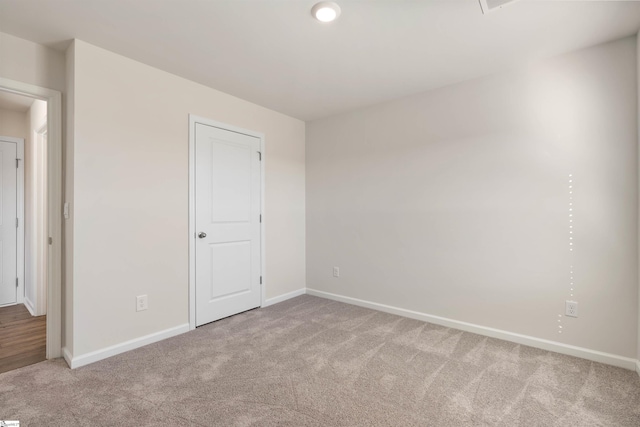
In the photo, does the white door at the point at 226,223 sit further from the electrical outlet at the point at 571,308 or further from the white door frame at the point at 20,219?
the electrical outlet at the point at 571,308

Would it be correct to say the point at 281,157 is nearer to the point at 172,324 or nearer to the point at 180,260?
the point at 180,260

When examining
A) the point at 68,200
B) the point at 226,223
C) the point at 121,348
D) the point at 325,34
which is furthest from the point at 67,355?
the point at 325,34

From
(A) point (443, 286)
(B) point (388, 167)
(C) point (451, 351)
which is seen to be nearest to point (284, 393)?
(C) point (451, 351)

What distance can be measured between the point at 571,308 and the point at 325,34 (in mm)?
2830

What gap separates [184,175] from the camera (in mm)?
2873

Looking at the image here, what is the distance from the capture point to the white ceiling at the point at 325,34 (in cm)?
187

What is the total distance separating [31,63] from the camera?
224cm

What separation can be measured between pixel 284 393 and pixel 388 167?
2.47 m

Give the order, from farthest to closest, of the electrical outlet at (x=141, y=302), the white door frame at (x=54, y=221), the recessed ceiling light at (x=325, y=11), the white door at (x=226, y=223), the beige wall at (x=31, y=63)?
the white door at (x=226, y=223) → the electrical outlet at (x=141, y=302) → the white door frame at (x=54, y=221) → the beige wall at (x=31, y=63) → the recessed ceiling light at (x=325, y=11)

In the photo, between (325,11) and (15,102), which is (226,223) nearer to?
(325,11)

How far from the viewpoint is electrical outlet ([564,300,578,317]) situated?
2369mm

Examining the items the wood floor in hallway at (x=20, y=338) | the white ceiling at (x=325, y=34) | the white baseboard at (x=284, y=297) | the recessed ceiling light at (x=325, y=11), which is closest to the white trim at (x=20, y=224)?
the wood floor in hallway at (x=20, y=338)

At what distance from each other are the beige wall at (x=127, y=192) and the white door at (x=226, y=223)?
0.53ft

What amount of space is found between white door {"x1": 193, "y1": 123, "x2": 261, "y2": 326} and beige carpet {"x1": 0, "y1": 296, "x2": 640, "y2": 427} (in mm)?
534
